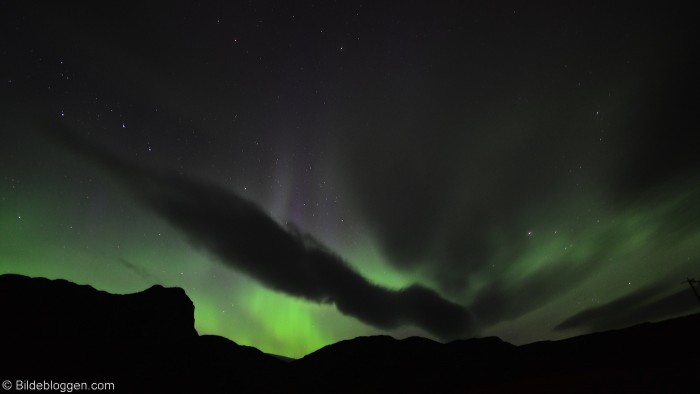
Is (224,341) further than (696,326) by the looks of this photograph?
Yes

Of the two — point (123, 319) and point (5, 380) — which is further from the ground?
point (123, 319)

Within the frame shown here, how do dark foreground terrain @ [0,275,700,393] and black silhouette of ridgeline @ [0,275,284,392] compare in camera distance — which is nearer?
dark foreground terrain @ [0,275,700,393]

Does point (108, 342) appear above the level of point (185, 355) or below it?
above

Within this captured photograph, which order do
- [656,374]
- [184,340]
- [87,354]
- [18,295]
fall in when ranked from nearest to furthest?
[656,374]
[87,354]
[18,295]
[184,340]

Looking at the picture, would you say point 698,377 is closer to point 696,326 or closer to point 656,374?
point 656,374

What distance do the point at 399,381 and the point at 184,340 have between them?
37.4 m

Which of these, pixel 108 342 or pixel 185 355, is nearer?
pixel 108 342

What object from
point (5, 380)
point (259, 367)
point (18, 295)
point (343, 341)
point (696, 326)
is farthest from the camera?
point (343, 341)

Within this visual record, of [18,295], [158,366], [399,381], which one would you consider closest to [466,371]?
[399,381]

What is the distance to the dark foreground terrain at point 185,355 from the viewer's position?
34.0 metres

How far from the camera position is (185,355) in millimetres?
49188

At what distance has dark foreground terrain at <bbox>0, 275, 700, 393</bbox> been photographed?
3400 centimetres

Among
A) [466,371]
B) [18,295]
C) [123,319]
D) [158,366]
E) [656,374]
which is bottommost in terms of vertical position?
[466,371]

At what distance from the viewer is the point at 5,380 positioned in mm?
31438
